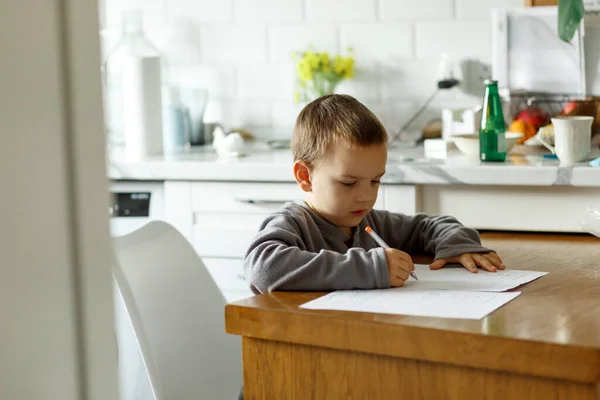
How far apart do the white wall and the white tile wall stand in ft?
8.60

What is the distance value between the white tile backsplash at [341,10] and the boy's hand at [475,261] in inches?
68.8

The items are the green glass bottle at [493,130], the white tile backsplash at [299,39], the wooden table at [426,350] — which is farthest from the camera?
the white tile backsplash at [299,39]

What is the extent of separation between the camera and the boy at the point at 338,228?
4.46 feet

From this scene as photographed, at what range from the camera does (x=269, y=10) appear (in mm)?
3240

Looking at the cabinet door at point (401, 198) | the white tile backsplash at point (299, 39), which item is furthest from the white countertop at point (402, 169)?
the white tile backsplash at point (299, 39)

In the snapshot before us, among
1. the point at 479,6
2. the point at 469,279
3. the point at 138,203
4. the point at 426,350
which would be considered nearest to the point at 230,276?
the point at 138,203

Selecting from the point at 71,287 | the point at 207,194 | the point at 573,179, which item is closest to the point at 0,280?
the point at 71,287

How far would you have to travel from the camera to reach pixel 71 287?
43cm

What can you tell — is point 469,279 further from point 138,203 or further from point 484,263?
point 138,203

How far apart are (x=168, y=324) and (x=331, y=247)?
327mm

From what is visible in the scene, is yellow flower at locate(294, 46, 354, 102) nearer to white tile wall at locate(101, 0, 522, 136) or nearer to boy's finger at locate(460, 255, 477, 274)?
white tile wall at locate(101, 0, 522, 136)

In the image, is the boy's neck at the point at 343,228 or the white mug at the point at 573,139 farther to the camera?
the white mug at the point at 573,139

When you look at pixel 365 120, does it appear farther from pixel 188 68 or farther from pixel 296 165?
pixel 188 68

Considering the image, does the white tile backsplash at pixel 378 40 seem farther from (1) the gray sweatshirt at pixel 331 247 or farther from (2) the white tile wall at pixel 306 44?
(1) the gray sweatshirt at pixel 331 247
